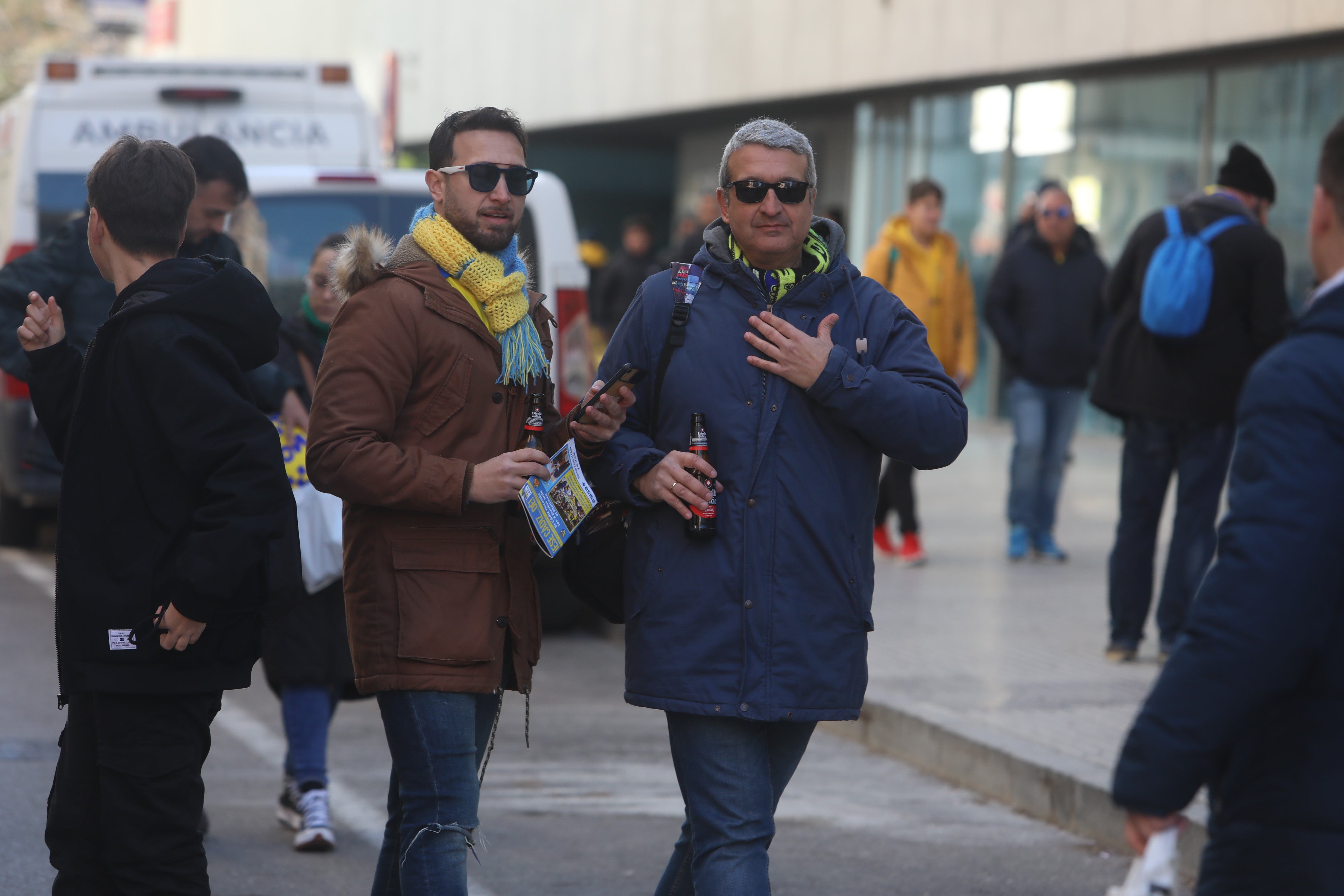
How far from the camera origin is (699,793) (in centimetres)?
354

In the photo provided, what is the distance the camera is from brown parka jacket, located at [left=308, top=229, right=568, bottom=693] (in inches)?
138

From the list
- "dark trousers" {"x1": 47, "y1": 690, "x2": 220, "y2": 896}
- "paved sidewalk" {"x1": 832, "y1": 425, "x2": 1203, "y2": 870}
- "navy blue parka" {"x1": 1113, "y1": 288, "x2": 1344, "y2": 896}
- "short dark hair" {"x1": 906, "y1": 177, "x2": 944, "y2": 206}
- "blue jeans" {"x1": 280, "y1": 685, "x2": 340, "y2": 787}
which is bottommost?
"paved sidewalk" {"x1": 832, "y1": 425, "x2": 1203, "y2": 870}

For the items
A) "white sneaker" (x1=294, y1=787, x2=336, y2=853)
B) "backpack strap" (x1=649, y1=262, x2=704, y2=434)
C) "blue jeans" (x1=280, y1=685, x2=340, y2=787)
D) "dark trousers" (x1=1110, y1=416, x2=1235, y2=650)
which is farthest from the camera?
"dark trousers" (x1=1110, y1=416, x2=1235, y2=650)

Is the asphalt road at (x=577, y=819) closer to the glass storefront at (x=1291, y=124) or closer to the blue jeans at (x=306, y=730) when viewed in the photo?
the blue jeans at (x=306, y=730)

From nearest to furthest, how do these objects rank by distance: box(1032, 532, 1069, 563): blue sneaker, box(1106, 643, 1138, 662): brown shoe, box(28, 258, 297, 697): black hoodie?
box(28, 258, 297, 697): black hoodie, box(1106, 643, 1138, 662): brown shoe, box(1032, 532, 1069, 563): blue sneaker

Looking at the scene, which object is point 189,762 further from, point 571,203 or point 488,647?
point 571,203

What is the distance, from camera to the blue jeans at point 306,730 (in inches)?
206

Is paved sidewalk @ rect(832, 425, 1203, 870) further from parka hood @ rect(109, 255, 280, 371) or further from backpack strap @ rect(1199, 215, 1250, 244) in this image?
parka hood @ rect(109, 255, 280, 371)

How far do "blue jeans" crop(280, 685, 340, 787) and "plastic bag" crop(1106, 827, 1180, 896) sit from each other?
330 cm

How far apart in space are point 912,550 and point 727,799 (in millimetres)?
6680

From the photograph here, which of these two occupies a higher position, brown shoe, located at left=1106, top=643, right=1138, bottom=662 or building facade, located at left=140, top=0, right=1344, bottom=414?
building facade, located at left=140, top=0, right=1344, bottom=414

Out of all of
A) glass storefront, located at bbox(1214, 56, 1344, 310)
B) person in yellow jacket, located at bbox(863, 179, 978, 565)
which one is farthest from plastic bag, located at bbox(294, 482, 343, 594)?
glass storefront, located at bbox(1214, 56, 1344, 310)

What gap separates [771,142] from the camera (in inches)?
144

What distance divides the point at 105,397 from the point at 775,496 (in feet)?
4.42
